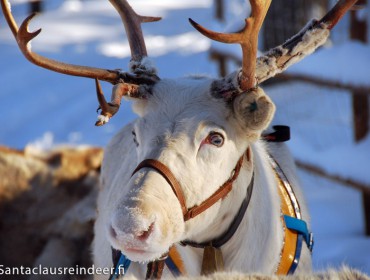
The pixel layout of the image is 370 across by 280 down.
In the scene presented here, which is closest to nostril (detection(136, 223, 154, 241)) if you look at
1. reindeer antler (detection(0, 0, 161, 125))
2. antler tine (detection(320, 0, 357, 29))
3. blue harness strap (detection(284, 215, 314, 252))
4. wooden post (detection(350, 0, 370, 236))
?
reindeer antler (detection(0, 0, 161, 125))

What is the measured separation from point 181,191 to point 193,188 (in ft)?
0.22

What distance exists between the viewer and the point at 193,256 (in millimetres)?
3523

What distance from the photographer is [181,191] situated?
3047mm

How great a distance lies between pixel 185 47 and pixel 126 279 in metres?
10.9

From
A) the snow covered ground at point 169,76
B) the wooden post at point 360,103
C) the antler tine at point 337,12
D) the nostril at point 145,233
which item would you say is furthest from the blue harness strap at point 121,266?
the wooden post at point 360,103

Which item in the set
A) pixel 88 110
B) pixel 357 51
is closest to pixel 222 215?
pixel 357 51

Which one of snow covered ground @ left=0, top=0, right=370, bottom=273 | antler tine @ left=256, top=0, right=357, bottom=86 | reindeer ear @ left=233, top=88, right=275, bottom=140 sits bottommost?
snow covered ground @ left=0, top=0, right=370, bottom=273

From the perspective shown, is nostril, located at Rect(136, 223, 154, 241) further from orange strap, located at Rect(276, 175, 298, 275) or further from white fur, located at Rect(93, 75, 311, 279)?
orange strap, located at Rect(276, 175, 298, 275)

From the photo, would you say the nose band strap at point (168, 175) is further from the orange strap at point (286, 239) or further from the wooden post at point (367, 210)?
the wooden post at point (367, 210)

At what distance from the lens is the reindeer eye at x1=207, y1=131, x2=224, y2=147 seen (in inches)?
126

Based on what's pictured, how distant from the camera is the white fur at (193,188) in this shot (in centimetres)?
288

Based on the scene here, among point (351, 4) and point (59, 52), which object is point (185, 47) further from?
point (351, 4)

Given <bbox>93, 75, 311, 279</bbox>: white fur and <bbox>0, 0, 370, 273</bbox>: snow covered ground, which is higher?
<bbox>93, 75, 311, 279</bbox>: white fur

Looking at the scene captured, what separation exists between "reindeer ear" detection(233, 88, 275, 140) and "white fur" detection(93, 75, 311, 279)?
0.10ft
